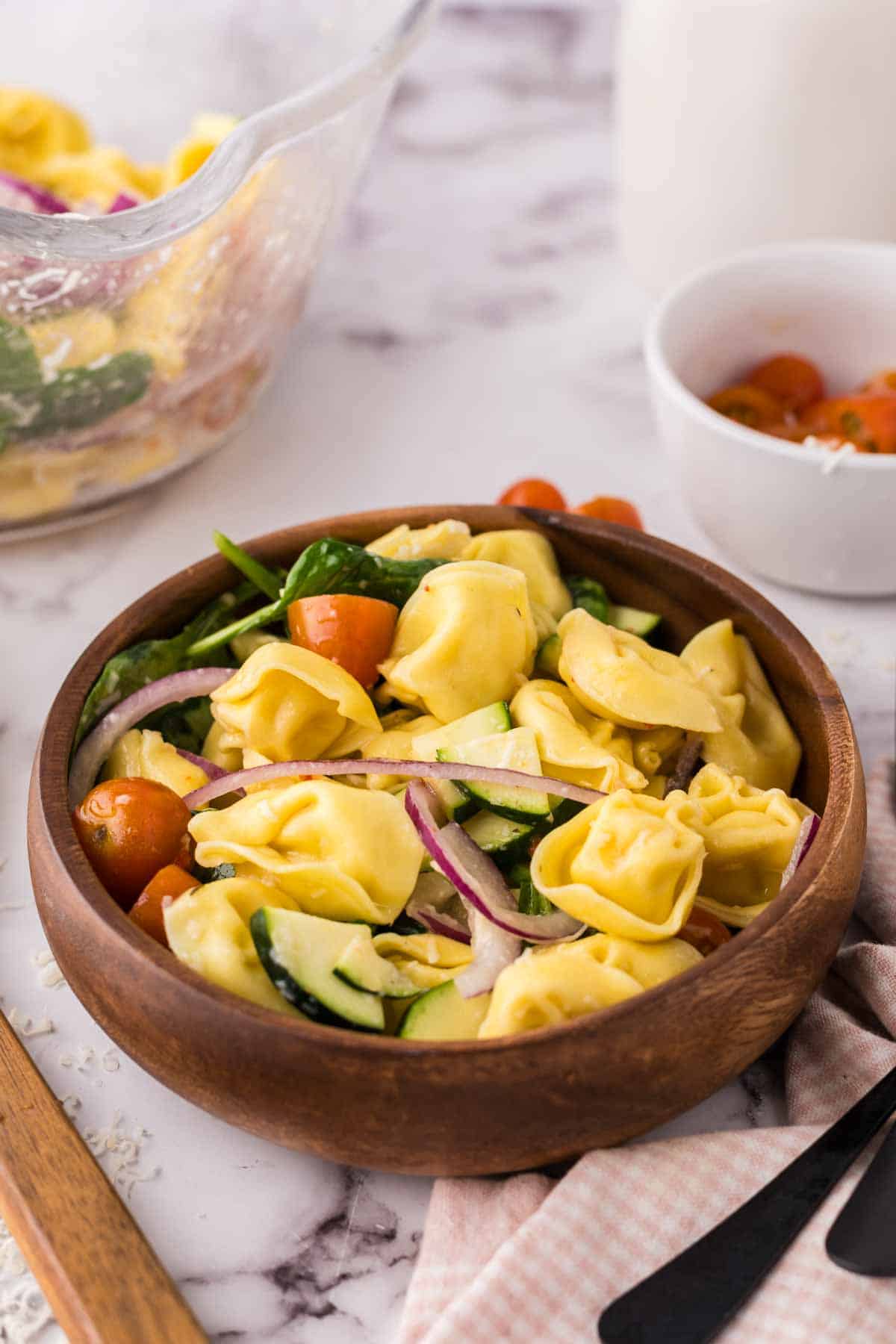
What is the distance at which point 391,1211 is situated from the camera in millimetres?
1270

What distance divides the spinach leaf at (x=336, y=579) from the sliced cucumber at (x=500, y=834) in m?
0.31

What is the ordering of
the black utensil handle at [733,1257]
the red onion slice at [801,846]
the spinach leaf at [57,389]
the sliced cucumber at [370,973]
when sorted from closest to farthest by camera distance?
the black utensil handle at [733,1257] < the sliced cucumber at [370,973] < the red onion slice at [801,846] < the spinach leaf at [57,389]

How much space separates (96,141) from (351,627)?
165 cm

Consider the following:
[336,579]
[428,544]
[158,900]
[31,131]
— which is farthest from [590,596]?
[31,131]

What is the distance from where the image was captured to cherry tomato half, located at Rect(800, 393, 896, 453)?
6.40ft

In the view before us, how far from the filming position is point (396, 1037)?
1.17 metres

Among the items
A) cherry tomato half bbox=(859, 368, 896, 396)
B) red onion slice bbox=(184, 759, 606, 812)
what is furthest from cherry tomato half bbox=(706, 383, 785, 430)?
red onion slice bbox=(184, 759, 606, 812)

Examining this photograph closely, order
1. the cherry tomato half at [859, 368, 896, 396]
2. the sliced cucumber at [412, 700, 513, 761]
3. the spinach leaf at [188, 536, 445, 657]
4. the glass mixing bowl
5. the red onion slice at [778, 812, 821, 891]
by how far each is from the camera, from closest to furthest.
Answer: the red onion slice at [778, 812, 821, 891] → the sliced cucumber at [412, 700, 513, 761] → the spinach leaf at [188, 536, 445, 657] → the glass mixing bowl → the cherry tomato half at [859, 368, 896, 396]

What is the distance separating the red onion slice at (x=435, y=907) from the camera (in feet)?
4.27

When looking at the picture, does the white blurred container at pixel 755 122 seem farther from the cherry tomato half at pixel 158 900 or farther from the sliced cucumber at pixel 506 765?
the cherry tomato half at pixel 158 900

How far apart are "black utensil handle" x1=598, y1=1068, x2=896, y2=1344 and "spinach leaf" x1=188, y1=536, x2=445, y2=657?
2.33 ft

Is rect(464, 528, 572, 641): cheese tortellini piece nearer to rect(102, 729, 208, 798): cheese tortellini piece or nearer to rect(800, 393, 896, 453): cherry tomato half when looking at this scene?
rect(102, 729, 208, 798): cheese tortellini piece

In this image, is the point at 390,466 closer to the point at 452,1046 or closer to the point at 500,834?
the point at 500,834

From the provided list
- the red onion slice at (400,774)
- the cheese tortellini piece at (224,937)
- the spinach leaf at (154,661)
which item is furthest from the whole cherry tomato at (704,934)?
the spinach leaf at (154,661)
